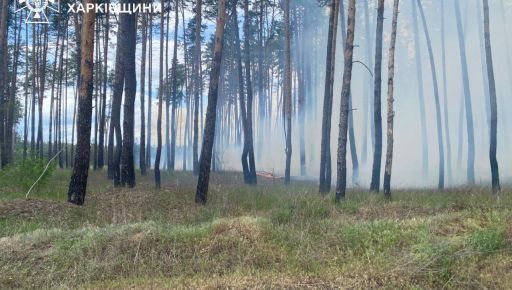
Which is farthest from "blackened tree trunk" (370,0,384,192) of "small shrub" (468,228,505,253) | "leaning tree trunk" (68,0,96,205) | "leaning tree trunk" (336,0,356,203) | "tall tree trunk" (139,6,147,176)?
"tall tree trunk" (139,6,147,176)

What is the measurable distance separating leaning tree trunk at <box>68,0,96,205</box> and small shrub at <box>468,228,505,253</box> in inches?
366

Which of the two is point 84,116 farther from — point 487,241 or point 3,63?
point 3,63

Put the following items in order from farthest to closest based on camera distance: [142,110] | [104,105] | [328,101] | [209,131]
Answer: [142,110]
[104,105]
[328,101]
[209,131]

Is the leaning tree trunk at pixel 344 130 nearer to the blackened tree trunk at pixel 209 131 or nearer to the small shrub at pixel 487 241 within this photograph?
the blackened tree trunk at pixel 209 131

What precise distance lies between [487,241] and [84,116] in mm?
9864

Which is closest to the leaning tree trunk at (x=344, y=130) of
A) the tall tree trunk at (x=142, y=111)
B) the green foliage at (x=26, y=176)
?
the green foliage at (x=26, y=176)

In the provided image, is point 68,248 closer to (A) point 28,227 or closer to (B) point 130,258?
(B) point 130,258

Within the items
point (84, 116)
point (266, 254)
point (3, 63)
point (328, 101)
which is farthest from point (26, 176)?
point (328, 101)

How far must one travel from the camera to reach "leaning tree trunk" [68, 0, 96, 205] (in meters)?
11.3

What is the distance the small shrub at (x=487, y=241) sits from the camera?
20.2 ft

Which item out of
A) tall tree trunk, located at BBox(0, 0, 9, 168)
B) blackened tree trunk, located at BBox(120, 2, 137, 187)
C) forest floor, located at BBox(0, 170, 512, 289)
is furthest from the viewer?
tall tree trunk, located at BBox(0, 0, 9, 168)

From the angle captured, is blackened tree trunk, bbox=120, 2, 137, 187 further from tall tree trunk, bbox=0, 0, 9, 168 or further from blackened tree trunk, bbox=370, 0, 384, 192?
blackened tree trunk, bbox=370, 0, 384, 192

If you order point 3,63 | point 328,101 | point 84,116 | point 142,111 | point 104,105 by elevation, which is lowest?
point 84,116

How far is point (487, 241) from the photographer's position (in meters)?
6.24
